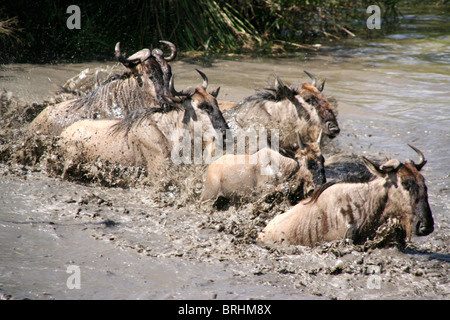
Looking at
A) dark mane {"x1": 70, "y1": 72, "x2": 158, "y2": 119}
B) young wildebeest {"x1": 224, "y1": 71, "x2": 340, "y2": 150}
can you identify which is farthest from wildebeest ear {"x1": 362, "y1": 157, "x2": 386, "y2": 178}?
dark mane {"x1": 70, "y1": 72, "x2": 158, "y2": 119}

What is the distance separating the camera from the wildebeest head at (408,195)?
14.4ft

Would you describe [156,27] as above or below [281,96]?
above

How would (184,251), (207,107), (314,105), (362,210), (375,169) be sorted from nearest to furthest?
(375,169) < (362,210) < (184,251) < (207,107) < (314,105)

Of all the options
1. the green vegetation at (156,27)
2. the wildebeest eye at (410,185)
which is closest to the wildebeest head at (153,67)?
the wildebeest eye at (410,185)

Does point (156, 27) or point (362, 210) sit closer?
point (362, 210)

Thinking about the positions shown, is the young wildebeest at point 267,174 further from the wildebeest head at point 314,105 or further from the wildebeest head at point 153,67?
the wildebeest head at point 153,67

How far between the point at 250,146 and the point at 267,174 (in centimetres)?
92

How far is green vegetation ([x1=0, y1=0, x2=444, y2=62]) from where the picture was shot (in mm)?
12367

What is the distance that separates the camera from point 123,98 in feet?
25.5

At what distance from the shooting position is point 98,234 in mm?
5047

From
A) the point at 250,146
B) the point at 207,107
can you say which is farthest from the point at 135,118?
the point at 250,146

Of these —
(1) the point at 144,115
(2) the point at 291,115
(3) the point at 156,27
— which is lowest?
(2) the point at 291,115

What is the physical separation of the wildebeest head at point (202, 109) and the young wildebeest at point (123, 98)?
84cm

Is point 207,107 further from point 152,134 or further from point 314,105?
point 314,105
